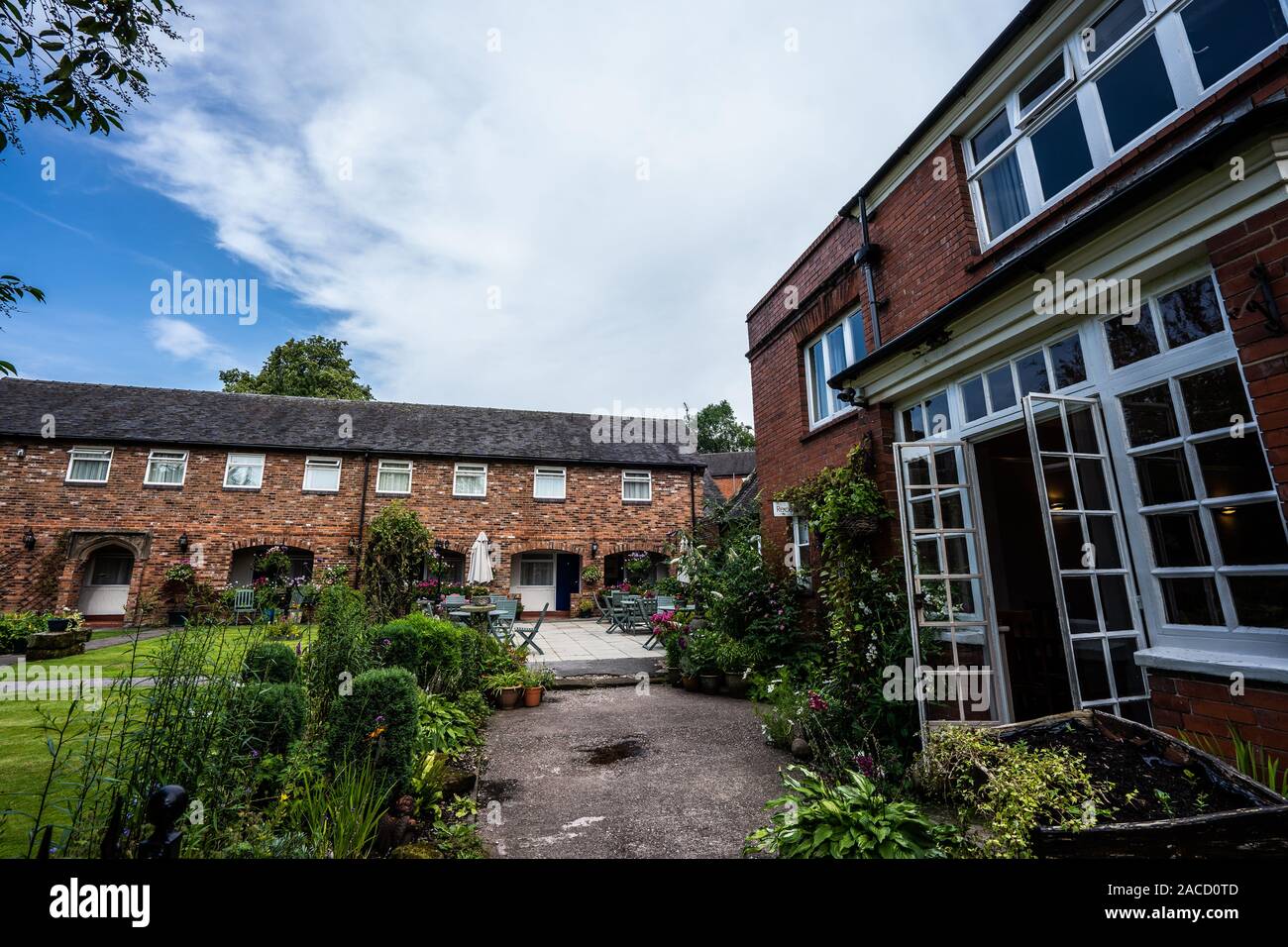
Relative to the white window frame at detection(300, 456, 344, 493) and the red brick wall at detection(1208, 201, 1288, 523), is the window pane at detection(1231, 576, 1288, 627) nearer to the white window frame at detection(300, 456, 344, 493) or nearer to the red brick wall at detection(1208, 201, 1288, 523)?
the red brick wall at detection(1208, 201, 1288, 523)

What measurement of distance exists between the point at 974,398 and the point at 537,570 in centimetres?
1688

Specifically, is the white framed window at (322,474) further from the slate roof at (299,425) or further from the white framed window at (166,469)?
the white framed window at (166,469)

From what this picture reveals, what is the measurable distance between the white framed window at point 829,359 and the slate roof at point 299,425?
39.4 feet

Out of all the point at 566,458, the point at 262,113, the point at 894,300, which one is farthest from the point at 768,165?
the point at 566,458

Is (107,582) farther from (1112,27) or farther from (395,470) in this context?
(1112,27)

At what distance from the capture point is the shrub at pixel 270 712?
3051 mm

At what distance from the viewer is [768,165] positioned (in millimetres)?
6609

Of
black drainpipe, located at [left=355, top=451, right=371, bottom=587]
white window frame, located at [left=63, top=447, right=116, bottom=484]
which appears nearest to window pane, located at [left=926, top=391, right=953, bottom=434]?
black drainpipe, located at [left=355, top=451, right=371, bottom=587]

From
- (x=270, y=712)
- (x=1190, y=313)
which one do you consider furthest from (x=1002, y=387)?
(x=270, y=712)

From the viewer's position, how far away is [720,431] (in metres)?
49.2

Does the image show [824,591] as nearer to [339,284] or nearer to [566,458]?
[339,284]

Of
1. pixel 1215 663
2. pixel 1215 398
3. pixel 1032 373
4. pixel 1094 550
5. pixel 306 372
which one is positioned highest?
pixel 306 372

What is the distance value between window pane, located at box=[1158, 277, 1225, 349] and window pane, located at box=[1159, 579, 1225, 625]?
1.33 m
